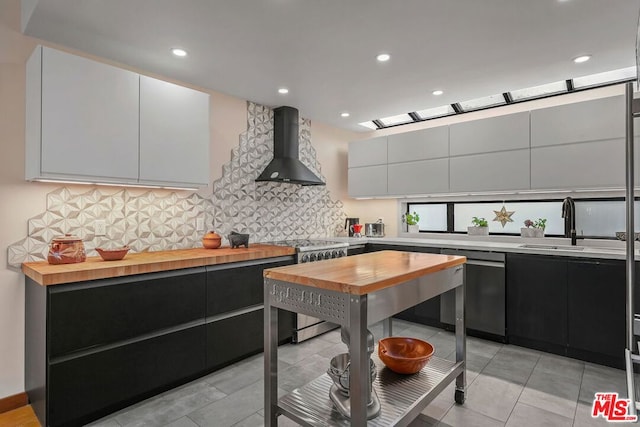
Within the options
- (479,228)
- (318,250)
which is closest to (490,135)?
(479,228)

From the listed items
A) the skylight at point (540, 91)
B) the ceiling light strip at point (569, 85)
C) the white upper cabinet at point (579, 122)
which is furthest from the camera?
the skylight at point (540, 91)

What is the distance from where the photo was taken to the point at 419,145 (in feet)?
13.7

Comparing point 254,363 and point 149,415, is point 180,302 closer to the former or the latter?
point 149,415

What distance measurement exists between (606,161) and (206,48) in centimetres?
350

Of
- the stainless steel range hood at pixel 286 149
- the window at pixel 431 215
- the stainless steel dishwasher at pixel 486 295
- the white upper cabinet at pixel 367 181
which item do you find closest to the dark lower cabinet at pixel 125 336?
the stainless steel range hood at pixel 286 149

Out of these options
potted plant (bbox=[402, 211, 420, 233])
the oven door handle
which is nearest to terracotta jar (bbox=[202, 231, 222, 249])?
the oven door handle

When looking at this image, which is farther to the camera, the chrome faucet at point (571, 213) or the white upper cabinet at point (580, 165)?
the chrome faucet at point (571, 213)

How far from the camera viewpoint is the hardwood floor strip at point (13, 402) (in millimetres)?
2184

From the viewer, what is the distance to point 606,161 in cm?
298

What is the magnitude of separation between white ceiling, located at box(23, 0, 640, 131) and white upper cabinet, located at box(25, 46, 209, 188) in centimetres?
28

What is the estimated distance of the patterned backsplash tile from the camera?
97.1 inches

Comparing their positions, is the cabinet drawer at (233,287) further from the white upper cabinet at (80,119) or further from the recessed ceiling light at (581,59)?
the recessed ceiling light at (581,59)

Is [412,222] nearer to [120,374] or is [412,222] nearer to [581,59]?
[581,59]

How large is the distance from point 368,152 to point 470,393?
3.14m
